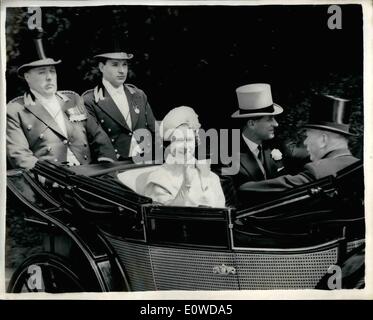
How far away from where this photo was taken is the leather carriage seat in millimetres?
3852

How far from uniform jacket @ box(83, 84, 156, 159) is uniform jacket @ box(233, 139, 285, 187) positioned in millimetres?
701

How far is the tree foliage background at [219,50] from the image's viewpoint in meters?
3.84

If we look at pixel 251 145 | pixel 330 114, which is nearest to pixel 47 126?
pixel 251 145

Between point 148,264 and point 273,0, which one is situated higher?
point 273,0

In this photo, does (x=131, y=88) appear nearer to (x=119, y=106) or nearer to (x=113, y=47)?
(x=119, y=106)

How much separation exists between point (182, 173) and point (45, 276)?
1.29 meters

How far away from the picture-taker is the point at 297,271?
3.83m

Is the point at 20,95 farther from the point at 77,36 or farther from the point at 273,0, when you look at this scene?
the point at 273,0

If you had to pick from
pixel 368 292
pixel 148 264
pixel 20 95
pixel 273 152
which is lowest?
pixel 368 292

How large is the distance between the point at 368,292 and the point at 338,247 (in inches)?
16.5

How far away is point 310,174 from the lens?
12.5 ft

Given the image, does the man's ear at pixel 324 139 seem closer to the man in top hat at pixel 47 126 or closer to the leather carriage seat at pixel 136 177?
the leather carriage seat at pixel 136 177

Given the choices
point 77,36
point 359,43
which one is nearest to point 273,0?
point 359,43

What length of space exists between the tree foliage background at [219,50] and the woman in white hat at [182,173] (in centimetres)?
11
